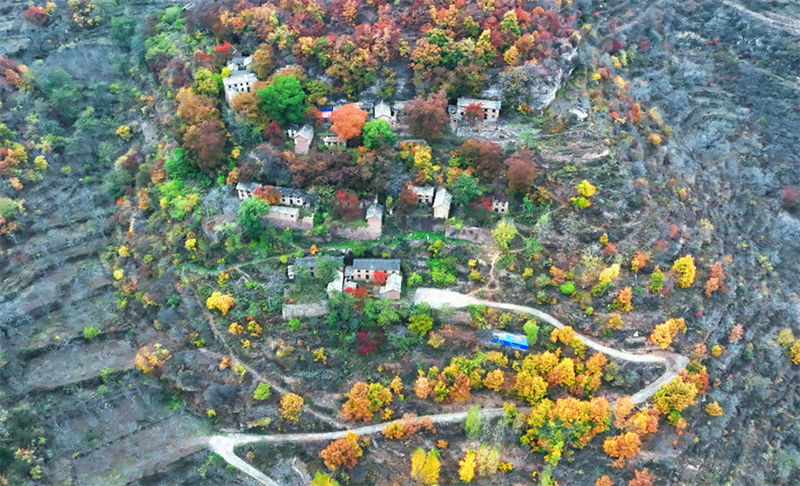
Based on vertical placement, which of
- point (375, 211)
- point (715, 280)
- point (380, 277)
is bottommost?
point (715, 280)

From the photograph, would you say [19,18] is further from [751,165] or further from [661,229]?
[751,165]

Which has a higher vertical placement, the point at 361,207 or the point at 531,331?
the point at 361,207

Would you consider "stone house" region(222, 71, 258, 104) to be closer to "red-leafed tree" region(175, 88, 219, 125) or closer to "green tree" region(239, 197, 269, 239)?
"red-leafed tree" region(175, 88, 219, 125)

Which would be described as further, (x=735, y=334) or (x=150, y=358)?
(x=735, y=334)

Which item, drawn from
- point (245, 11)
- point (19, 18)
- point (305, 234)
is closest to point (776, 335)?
point (305, 234)

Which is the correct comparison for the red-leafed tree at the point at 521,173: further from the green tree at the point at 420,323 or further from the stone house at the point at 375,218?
the green tree at the point at 420,323

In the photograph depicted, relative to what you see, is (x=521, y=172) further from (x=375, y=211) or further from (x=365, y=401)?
(x=365, y=401)

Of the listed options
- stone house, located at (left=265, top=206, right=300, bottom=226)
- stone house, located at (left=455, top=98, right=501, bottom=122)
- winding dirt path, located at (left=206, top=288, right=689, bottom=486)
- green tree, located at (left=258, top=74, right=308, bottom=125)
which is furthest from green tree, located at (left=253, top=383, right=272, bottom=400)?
stone house, located at (left=455, top=98, right=501, bottom=122)

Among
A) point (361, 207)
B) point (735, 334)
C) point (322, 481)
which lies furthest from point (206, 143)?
point (735, 334)
